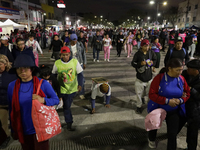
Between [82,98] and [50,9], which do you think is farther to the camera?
[50,9]

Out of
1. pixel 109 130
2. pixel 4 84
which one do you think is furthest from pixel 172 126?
pixel 4 84

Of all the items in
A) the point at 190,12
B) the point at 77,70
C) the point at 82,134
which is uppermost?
the point at 190,12

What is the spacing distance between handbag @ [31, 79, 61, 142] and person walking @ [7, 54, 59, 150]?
0.08 meters

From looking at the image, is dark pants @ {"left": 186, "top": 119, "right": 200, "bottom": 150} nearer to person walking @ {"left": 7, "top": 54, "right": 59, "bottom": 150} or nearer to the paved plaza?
the paved plaza

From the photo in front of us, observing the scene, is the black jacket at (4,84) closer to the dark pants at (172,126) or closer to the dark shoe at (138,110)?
the dark pants at (172,126)

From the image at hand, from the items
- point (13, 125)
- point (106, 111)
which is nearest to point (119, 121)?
point (106, 111)

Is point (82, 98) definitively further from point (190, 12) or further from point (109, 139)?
point (190, 12)

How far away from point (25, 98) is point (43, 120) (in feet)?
1.25

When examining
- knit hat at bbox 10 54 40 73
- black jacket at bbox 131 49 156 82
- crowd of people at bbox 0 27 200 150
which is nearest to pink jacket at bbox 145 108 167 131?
crowd of people at bbox 0 27 200 150

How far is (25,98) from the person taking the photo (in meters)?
2.24

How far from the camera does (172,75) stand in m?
2.78

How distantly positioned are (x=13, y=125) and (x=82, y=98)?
3.67 metres

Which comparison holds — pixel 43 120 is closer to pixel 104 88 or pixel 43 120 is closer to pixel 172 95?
pixel 172 95

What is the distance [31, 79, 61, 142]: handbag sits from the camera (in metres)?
2.15
